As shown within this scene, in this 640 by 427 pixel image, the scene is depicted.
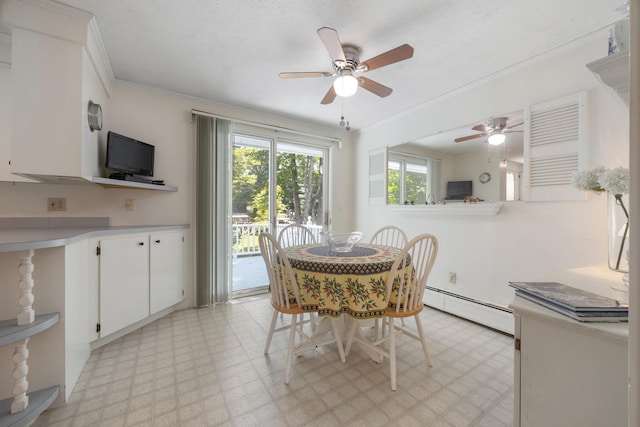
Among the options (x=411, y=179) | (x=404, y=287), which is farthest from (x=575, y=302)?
(x=411, y=179)

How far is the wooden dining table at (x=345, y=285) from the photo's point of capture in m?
1.54

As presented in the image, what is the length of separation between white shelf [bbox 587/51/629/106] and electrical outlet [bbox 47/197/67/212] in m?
3.43

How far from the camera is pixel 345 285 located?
156 cm

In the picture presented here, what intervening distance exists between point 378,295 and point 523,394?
78cm

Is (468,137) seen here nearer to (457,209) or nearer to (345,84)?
(457,209)

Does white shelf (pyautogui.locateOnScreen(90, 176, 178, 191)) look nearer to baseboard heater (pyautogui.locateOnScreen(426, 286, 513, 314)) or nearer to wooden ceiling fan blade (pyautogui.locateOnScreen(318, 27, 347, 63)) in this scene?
wooden ceiling fan blade (pyautogui.locateOnScreen(318, 27, 347, 63))

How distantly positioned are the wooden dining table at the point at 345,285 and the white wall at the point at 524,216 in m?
1.31

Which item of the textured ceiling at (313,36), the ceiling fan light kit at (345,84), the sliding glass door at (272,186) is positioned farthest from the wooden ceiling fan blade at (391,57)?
the sliding glass door at (272,186)

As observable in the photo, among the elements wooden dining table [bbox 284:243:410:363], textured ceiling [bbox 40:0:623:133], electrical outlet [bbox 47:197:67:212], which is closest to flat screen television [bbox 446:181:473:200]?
textured ceiling [bbox 40:0:623:133]

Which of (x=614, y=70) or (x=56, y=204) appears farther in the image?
(x=56, y=204)

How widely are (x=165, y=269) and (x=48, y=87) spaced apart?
5.44 feet

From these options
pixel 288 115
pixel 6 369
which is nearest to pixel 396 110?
pixel 288 115

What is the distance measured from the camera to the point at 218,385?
5.29 feet

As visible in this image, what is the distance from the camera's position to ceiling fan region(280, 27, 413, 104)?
156 cm
